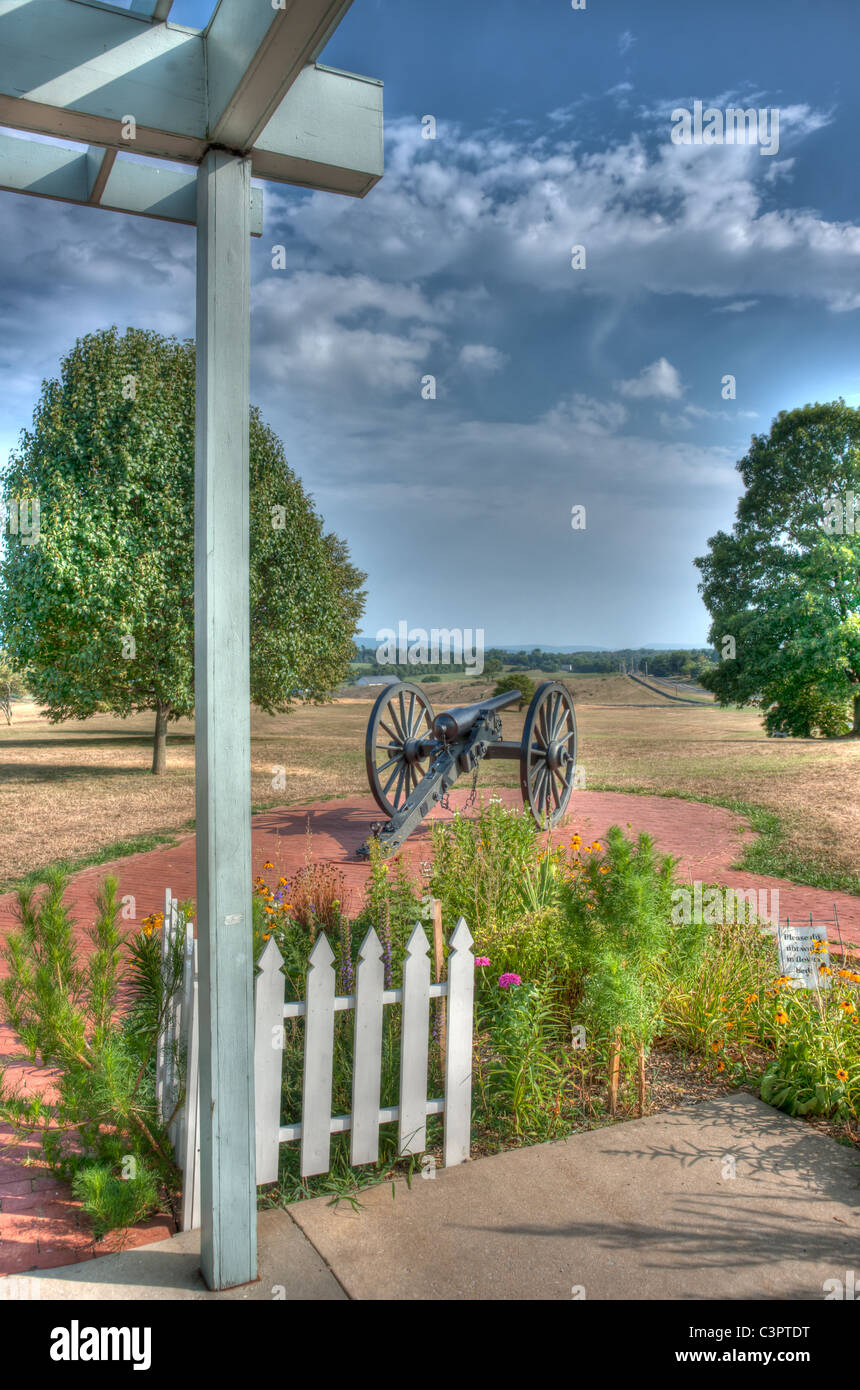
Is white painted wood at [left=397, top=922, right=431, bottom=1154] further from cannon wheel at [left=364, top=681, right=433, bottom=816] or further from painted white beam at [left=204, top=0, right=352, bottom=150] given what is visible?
cannon wheel at [left=364, top=681, right=433, bottom=816]

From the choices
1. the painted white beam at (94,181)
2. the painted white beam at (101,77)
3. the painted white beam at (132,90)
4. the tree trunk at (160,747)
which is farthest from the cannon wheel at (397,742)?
the tree trunk at (160,747)

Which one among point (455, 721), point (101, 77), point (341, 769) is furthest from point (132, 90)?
point (341, 769)

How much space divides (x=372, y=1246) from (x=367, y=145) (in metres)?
2.45

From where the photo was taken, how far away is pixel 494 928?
324 centimetres

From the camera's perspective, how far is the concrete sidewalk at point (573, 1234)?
→ 5.60 feet

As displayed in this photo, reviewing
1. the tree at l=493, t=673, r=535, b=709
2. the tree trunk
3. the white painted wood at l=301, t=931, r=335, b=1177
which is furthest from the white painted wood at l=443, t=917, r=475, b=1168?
the tree trunk

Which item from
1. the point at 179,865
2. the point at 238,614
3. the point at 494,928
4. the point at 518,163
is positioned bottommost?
the point at 179,865

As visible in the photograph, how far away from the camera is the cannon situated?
5848 millimetres

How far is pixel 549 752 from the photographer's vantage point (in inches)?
269

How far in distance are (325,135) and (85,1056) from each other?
7.12 feet
